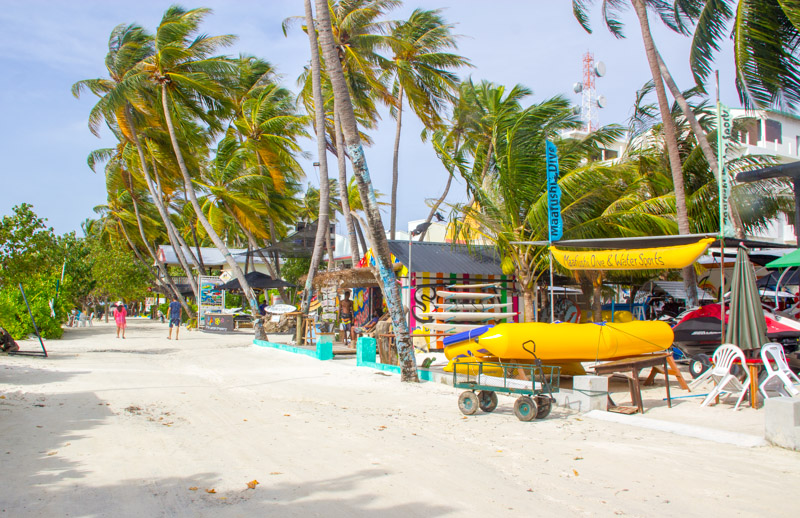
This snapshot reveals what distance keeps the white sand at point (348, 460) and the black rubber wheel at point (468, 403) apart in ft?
0.49

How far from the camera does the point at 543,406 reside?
26.6 feet

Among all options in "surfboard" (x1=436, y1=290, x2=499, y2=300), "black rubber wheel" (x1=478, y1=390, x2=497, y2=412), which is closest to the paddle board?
"surfboard" (x1=436, y1=290, x2=499, y2=300)

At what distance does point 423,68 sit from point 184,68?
9.14 m

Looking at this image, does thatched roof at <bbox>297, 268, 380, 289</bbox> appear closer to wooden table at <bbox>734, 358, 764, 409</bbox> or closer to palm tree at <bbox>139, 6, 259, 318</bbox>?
palm tree at <bbox>139, 6, 259, 318</bbox>

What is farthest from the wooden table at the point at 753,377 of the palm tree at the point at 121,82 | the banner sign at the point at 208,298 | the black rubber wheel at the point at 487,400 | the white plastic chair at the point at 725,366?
the banner sign at the point at 208,298

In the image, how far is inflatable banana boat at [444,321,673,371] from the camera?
9.48 m

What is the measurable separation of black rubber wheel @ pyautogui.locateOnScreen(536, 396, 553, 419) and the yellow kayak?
1.24 metres

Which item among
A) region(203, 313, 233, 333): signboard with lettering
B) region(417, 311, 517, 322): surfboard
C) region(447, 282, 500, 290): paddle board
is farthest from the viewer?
region(203, 313, 233, 333): signboard with lettering

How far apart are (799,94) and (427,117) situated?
535 inches

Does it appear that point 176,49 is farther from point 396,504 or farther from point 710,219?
point 396,504

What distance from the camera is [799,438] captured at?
620cm

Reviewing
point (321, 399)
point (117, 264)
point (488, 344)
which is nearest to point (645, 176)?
point (488, 344)

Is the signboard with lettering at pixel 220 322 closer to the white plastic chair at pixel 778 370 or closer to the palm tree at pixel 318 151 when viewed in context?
the palm tree at pixel 318 151

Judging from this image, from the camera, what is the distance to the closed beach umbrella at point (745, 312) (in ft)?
27.6
